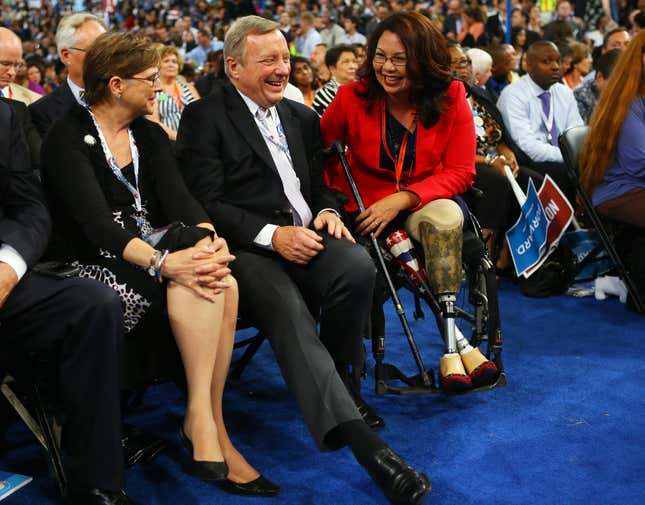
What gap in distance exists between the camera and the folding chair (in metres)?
4.55

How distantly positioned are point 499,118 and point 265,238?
283cm

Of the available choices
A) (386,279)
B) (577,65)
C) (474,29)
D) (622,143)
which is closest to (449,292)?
(386,279)

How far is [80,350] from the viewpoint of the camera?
2303 millimetres

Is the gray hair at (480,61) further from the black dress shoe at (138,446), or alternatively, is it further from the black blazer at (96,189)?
the black dress shoe at (138,446)

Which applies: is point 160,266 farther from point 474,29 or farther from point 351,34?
point 351,34

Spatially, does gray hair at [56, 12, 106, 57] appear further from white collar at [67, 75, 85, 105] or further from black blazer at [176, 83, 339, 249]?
black blazer at [176, 83, 339, 249]

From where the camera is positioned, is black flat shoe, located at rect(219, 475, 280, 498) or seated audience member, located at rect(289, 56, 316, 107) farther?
seated audience member, located at rect(289, 56, 316, 107)

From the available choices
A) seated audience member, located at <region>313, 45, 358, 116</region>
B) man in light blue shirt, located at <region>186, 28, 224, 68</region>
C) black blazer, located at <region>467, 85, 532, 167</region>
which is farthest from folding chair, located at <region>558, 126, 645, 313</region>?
man in light blue shirt, located at <region>186, 28, 224, 68</region>

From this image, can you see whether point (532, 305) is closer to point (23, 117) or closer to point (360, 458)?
point (360, 458)

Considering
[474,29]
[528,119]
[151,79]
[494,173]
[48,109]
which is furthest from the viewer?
[474,29]

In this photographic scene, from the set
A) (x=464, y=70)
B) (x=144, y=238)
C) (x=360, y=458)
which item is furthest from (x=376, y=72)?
(x=464, y=70)

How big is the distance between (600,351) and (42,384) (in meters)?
2.67

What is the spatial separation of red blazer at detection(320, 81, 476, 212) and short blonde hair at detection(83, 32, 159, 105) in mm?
1002

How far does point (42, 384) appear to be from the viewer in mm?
2488
